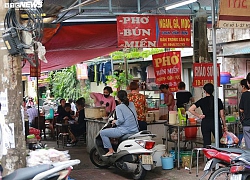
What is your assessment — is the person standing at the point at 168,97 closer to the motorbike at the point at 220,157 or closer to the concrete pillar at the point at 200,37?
the concrete pillar at the point at 200,37

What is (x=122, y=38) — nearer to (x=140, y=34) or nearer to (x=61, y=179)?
(x=140, y=34)

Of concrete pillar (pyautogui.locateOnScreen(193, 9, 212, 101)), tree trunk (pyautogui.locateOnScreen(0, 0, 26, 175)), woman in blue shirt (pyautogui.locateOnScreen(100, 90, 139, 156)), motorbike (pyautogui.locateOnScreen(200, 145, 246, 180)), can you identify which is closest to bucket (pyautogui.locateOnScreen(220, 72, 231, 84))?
concrete pillar (pyautogui.locateOnScreen(193, 9, 212, 101))

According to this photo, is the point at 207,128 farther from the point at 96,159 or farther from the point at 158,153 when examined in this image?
the point at 96,159

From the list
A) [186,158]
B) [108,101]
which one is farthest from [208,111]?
[108,101]

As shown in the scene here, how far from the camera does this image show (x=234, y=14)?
6258 mm

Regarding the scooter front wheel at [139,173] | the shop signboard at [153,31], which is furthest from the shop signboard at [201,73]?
the scooter front wheel at [139,173]

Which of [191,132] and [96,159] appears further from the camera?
[96,159]

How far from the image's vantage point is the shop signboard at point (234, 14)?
616 centimetres

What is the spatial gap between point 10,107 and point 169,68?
24.6ft

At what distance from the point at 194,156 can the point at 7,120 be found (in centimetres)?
528

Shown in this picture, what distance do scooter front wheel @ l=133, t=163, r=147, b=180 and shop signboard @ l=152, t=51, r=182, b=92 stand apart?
171 inches

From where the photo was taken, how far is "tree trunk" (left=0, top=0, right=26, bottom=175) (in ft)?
15.5

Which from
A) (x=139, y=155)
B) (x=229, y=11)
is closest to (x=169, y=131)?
(x=139, y=155)

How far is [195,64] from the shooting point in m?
10.1
